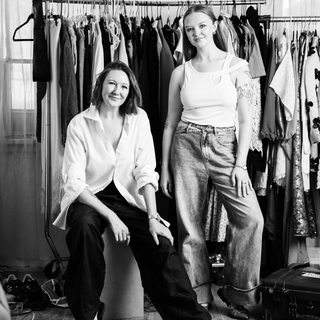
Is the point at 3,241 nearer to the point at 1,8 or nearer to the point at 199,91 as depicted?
the point at 1,8

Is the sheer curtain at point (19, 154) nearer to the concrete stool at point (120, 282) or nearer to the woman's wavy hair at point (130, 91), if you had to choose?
the woman's wavy hair at point (130, 91)

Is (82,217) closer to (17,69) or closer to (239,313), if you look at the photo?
(239,313)

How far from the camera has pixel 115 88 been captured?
2557 millimetres

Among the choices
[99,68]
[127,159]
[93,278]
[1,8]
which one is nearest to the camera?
[93,278]

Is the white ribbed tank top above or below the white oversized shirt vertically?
above

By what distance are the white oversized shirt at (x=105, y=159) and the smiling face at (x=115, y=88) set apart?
9 cm

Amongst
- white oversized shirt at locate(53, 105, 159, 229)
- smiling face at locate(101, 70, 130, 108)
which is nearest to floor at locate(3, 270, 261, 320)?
white oversized shirt at locate(53, 105, 159, 229)

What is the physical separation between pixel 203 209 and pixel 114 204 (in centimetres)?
47

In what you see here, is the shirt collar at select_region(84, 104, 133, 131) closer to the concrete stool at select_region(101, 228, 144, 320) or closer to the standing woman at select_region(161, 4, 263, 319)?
the standing woman at select_region(161, 4, 263, 319)

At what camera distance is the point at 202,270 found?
108 inches

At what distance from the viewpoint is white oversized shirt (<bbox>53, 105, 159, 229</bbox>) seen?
2.53m

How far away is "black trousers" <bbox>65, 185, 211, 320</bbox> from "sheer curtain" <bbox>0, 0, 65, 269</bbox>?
1.16 metres

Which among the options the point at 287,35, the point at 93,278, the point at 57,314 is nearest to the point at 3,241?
the point at 57,314

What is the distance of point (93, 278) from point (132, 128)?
719mm
